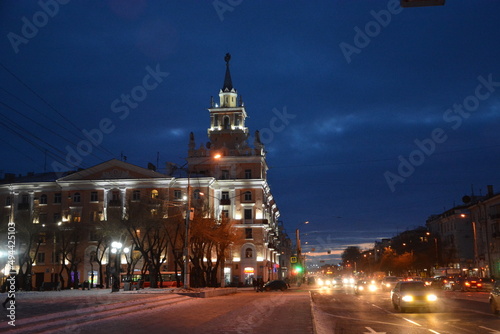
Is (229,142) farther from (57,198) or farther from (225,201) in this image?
(57,198)

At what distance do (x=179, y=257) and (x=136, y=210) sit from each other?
7.23 metres

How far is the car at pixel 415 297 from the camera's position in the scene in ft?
83.9

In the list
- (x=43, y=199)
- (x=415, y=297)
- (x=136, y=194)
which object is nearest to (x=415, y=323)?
(x=415, y=297)

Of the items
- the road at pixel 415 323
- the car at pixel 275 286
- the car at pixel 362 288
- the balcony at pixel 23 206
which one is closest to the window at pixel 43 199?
the balcony at pixel 23 206

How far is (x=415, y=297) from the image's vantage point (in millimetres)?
25672

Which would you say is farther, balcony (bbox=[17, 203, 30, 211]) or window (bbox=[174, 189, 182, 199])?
balcony (bbox=[17, 203, 30, 211])

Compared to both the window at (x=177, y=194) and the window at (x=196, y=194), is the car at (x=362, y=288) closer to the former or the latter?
the window at (x=196, y=194)

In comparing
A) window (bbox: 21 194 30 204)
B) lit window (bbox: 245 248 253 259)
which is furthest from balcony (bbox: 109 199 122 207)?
lit window (bbox: 245 248 253 259)

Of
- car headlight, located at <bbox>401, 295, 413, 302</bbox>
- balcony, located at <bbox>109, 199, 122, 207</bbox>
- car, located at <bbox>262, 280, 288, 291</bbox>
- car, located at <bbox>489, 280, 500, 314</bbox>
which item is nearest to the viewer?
car, located at <bbox>489, 280, 500, 314</bbox>

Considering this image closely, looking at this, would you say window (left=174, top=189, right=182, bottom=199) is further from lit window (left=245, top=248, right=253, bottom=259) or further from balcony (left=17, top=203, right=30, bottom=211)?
balcony (left=17, top=203, right=30, bottom=211)

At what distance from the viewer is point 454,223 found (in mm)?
105312

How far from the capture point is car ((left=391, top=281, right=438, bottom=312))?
25.6 metres

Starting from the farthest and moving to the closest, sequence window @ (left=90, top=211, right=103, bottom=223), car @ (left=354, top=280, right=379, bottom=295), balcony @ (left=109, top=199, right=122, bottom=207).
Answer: window @ (left=90, top=211, right=103, bottom=223), balcony @ (left=109, top=199, right=122, bottom=207), car @ (left=354, top=280, right=379, bottom=295)

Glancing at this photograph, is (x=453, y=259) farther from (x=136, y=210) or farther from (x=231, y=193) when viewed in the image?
(x=136, y=210)
